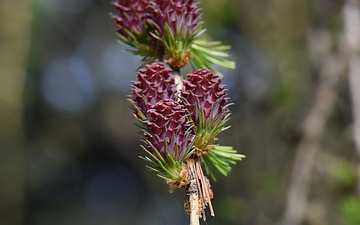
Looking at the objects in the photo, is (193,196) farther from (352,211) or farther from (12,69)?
(12,69)

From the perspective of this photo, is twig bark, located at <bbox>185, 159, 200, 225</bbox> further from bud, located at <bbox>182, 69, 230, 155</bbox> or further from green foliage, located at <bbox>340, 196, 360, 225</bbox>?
green foliage, located at <bbox>340, 196, 360, 225</bbox>

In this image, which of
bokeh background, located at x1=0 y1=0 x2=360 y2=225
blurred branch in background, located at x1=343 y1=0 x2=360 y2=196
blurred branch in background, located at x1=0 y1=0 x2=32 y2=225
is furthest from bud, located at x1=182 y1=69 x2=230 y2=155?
blurred branch in background, located at x1=0 y1=0 x2=32 y2=225

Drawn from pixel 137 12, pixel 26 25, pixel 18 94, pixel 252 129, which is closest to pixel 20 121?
pixel 18 94

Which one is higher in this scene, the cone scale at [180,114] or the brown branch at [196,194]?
the cone scale at [180,114]

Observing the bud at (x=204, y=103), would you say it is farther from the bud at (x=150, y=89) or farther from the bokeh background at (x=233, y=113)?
the bokeh background at (x=233, y=113)

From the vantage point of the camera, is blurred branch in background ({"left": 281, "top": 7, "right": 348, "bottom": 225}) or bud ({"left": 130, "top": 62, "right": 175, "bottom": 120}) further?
blurred branch in background ({"left": 281, "top": 7, "right": 348, "bottom": 225})

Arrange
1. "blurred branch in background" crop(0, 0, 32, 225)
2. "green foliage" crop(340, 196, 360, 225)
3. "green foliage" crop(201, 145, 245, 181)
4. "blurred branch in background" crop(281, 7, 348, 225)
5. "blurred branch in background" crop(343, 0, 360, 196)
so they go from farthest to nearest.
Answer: "blurred branch in background" crop(0, 0, 32, 225), "blurred branch in background" crop(281, 7, 348, 225), "blurred branch in background" crop(343, 0, 360, 196), "green foliage" crop(340, 196, 360, 225), "green foliage" crop(201, 145, 245, 181)

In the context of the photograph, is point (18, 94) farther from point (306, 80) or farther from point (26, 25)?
point (306, 80)

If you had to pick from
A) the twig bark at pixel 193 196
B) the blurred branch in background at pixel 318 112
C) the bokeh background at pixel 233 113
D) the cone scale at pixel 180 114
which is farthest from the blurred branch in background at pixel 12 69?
the twig bark at pixel 193 196

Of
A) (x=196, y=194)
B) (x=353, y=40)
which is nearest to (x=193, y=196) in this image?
(x=196, y=194)
